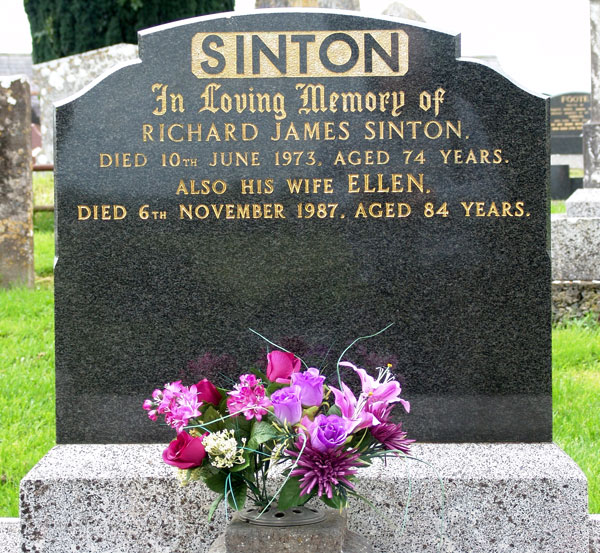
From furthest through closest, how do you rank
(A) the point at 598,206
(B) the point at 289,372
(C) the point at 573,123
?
1. (C) the point at 573,123
2. (A) the point at 598,206
3. (B) the point at 289,372

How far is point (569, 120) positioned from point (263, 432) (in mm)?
19073

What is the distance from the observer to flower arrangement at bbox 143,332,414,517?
237cm

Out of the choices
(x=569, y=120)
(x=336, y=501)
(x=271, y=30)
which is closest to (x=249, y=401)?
(x=336, y=501)

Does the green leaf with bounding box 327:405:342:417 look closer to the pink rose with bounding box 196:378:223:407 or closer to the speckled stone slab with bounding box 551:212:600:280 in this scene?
the pink rose with bounding box 196:378:223:407

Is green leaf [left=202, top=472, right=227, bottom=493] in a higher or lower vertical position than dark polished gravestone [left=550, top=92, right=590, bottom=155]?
lower

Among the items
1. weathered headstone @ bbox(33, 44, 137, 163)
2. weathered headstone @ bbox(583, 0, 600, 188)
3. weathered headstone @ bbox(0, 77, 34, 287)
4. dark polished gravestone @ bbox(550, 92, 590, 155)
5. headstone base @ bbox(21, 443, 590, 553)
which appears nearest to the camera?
headstone base @ bbox(21, 443, 590, 553)

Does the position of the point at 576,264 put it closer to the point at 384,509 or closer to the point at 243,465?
the point at 384,509

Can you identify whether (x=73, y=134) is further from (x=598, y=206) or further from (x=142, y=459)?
(x=598, y=206)

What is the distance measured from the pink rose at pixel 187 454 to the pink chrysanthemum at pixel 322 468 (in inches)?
10.1

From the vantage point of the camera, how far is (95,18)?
12.5 m

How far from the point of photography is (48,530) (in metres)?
3.03

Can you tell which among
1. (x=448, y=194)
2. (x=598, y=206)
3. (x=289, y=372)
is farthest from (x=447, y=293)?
(x=598, y=206)

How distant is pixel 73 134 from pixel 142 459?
3.98 feet

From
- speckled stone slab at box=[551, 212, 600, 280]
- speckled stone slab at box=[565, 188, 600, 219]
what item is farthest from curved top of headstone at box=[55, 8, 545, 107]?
speckled stone slab at box=[565, 188, 600, 219]
